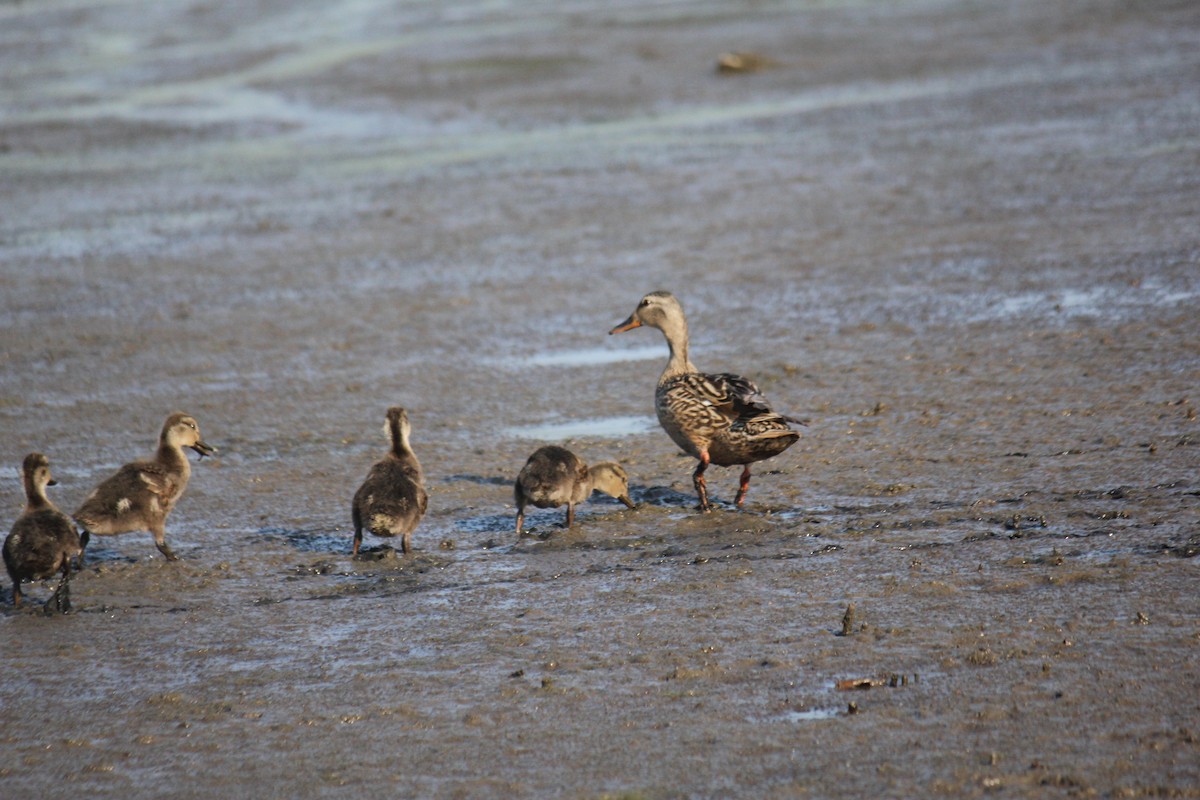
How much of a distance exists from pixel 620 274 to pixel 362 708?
7.68 m

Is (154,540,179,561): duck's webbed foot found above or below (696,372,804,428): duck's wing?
below

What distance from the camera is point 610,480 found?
7.54 metres

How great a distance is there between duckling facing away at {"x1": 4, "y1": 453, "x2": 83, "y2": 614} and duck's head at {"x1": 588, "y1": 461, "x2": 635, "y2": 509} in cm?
247

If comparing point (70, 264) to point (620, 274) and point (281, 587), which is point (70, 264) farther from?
point (281, 587)

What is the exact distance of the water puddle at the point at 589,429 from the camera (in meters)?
8.93

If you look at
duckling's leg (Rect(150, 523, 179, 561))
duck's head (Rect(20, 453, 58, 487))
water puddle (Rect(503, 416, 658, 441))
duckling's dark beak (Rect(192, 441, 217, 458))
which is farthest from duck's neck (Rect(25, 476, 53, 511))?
water puddle (Rect(503, 416, 658, 441))

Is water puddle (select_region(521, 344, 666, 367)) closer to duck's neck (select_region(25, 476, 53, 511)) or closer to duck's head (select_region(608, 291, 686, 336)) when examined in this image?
duck's head (select_region(608, 291, 686, 336))

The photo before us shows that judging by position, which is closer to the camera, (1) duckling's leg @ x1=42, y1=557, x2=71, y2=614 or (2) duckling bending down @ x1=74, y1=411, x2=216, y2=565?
(1) duckling's leg @ x1=42, y1=557, x2=71, y2=614

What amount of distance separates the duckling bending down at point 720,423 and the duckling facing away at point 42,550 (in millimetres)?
3006

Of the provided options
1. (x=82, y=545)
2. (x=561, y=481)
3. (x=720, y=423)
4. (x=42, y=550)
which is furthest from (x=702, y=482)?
(x=42, y=550)

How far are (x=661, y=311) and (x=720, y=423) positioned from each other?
1.34 metres

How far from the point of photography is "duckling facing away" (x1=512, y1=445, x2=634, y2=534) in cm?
724

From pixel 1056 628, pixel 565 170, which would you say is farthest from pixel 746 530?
pixel 565 170

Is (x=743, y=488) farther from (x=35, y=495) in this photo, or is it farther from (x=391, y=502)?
(x=35, y=495)
